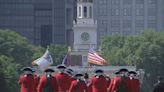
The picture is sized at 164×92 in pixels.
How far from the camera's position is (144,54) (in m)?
136

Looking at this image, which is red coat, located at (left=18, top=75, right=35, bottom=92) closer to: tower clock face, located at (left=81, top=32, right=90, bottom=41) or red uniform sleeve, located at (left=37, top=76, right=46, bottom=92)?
red uniform sleeve, located at (left=37, top=76, right=46, bottom=92)

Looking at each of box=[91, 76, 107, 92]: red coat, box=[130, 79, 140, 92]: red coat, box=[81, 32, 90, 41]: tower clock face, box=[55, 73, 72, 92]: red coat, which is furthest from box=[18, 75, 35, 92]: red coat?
box=[81, 32, 90, 41]: tower clock face

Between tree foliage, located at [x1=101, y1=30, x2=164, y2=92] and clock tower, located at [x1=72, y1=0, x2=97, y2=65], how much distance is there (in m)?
2.52

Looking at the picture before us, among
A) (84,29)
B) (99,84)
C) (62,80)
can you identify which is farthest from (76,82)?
(84,29)

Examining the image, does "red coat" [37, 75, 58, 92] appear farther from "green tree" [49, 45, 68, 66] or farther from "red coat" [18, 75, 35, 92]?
"green tree" [49, 45, 68, 66]

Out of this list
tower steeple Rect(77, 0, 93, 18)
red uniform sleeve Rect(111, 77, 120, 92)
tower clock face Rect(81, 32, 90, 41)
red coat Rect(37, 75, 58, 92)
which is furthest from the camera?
tower clock face Rect(81, 32, 90, 41)

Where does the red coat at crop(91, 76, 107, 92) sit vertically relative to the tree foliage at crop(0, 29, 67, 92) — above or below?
above


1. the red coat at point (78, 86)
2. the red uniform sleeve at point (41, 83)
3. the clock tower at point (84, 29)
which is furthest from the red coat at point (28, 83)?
the clock tower at point (84, 29)

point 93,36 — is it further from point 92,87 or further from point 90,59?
point 92,87

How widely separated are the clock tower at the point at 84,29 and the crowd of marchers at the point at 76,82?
105m

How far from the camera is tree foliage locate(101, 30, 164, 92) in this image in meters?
130

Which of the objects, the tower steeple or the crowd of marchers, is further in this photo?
the tower steeple

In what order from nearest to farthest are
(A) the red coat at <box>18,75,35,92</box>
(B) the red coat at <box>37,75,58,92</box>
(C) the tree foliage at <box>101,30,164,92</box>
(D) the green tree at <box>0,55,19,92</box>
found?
(B) the red coat at <box>37,75,58,92</box>, (A) the red coat at <box>18,75,35,92</box>, (D) the green tree at <box>0,55,19,92</box>, (C) the tree foliage at <box>101,30,164,92</box>

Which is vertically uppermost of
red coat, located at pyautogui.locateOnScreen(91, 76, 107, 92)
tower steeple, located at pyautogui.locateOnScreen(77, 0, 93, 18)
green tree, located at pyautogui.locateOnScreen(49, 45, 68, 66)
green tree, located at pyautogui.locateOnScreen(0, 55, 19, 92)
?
tower steeple, located at pyautogui.locateOnScreen(77, 0, 93, 18)
